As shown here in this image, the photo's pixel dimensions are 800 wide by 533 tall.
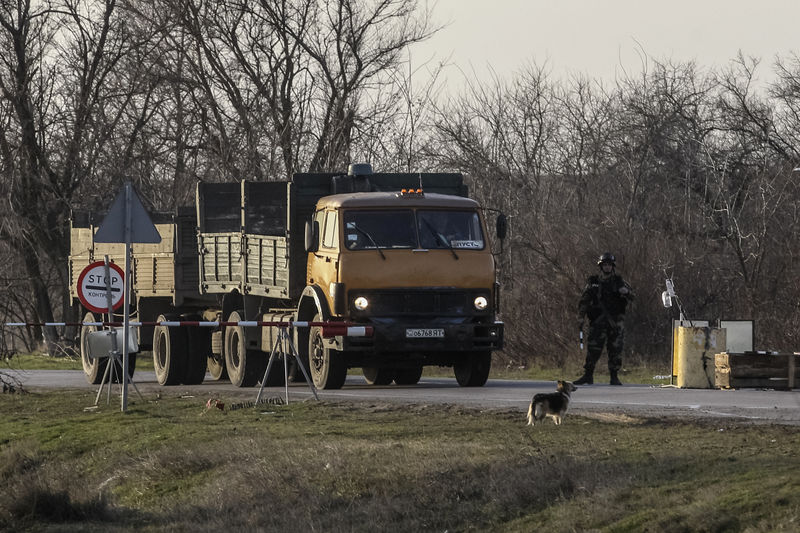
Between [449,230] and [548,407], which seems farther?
[449,230]

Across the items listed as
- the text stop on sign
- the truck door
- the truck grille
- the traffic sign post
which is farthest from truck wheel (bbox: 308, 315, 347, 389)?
the traffic sign post

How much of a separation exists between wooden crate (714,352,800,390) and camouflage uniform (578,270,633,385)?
2.07 meters

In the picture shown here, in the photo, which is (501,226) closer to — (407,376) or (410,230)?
(410,230)

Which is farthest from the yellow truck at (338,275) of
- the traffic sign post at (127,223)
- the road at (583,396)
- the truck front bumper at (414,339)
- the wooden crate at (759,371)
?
the traffic sign post at (127,223)

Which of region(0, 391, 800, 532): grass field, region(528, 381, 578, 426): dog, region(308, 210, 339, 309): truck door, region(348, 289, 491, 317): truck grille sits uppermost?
region(308, 210, 339, 309): truck door

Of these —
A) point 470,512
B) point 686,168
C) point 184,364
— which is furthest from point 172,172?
point 470,512

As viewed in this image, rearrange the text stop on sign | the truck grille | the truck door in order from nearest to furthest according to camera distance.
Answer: the truck grille → the truck door → the text stop on sign

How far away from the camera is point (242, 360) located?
880 inches

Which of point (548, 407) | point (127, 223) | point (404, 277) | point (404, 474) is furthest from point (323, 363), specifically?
point (404, 474)

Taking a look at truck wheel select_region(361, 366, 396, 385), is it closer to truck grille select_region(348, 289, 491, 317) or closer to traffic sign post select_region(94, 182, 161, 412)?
truck grille select_region(348, 289, 491, 317)

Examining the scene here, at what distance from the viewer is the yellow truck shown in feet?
64.0

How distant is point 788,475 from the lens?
10.2 meters

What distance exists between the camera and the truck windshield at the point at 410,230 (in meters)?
19.7

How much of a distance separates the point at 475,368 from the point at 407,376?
101 inches
